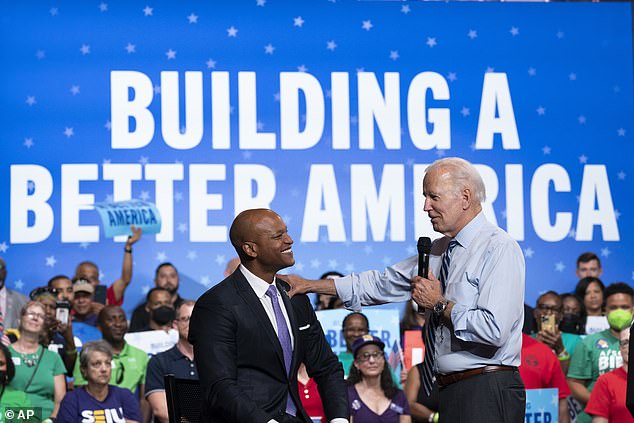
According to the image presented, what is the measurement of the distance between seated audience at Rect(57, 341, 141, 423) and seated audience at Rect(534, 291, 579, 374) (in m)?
2.92

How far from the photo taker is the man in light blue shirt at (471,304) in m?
3.97

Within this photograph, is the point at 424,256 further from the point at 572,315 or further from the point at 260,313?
the point at 572,315

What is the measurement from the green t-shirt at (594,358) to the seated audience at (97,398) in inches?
118

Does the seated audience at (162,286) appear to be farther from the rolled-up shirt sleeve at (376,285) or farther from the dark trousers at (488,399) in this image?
the dark trousers at (488,399)

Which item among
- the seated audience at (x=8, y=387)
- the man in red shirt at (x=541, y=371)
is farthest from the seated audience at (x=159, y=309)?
the man in red shirt at (x=541, y=371)

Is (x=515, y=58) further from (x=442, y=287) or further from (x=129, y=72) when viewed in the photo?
(x=442, y=287)

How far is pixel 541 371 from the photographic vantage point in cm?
666

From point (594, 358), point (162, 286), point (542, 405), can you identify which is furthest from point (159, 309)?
point (594, 358)

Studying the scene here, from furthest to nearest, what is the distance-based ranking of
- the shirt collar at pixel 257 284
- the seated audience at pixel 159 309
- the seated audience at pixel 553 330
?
the seated audience at pixel 159 309 < the seated audience at pixel 553 330 < the shirt collar at pixel 257 284

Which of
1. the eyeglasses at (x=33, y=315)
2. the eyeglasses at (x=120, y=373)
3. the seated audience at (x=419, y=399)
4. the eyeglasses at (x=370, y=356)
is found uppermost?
the eyeglasses at (x=33, y=315)

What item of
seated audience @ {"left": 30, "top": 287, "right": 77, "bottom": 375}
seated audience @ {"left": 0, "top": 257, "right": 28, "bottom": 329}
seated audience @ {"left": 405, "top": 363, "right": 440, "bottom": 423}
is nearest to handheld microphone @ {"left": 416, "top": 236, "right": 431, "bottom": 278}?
seated audience @ {"left": 405, "top": 363, "right": 440, "bottom": 423}

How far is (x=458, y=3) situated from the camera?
939 centimetres

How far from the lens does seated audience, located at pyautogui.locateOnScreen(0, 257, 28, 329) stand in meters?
8.15

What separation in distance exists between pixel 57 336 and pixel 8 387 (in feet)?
2.97
